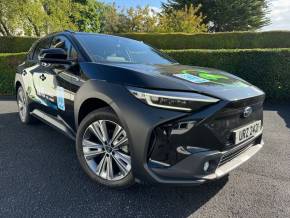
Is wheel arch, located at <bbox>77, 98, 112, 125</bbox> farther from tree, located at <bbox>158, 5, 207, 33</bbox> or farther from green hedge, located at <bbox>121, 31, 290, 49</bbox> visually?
tree, located at <bbox>158, 5, 207, 33</bbox>

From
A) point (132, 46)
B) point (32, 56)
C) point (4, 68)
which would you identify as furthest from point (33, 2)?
point (132, 46)

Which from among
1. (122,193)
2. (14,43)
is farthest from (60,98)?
(14,43)

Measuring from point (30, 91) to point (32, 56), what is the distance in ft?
2.18

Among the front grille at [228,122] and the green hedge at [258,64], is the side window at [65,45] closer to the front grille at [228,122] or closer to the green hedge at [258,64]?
the front grille at [228,122]

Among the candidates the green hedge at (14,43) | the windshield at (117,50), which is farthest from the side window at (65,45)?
the green hedge at (14,43)

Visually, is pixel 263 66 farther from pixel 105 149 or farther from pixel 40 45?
pixel 105 149

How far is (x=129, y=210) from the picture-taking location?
2414 mm

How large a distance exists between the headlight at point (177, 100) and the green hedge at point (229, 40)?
1211 cm

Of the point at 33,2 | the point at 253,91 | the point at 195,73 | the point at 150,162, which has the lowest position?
the point at 150,162

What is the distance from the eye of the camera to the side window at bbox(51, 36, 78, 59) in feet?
10.5

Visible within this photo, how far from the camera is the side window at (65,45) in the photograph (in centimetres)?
320

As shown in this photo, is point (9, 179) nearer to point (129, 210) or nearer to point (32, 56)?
point (129, 210)

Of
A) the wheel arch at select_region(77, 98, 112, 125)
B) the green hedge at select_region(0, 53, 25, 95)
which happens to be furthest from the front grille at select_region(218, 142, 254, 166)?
the green hedge at select_region(0, 53, 25, 95)

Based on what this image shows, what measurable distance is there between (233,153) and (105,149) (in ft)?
3.87
